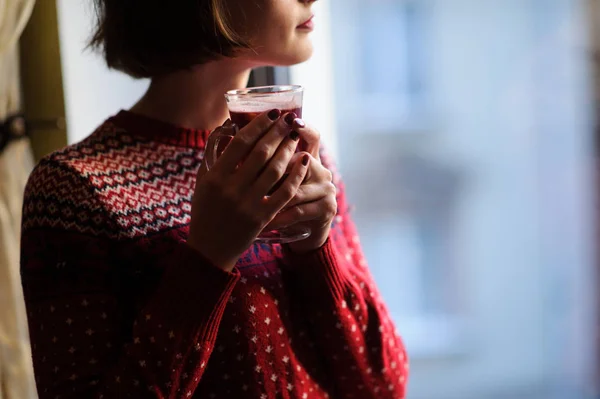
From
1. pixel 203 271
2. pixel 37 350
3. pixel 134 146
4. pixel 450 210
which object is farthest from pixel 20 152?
pixel 450 210

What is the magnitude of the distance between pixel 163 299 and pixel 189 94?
35cm

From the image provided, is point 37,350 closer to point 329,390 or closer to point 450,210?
point 329,390

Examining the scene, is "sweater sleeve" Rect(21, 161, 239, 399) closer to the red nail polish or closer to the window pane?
the red nail polish

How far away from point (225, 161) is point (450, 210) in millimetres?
2438

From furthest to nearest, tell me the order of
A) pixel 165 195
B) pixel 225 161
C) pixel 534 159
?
1. pixel 534 159
2. pixel 165 195
3. pixel 225 161

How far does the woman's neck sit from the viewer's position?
0.99 metres

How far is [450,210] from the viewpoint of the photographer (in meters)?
3.08

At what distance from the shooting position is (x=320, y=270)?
0.94 m

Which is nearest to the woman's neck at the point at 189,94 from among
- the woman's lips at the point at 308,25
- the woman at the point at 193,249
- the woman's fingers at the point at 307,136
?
the woman at the point at 193,249

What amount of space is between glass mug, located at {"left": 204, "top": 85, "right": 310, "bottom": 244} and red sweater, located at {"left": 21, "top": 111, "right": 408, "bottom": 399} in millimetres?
134

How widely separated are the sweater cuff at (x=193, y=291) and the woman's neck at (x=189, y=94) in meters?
0.28

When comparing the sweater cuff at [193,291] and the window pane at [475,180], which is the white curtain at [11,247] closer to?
the sweater cuff at [193,291]

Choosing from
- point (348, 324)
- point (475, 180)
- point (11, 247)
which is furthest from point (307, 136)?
point (475, 180)

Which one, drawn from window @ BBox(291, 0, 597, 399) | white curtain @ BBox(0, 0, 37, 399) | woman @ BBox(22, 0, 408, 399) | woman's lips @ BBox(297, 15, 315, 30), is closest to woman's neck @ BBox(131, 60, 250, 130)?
woman @ BBox(22, 0, 408, 399)
